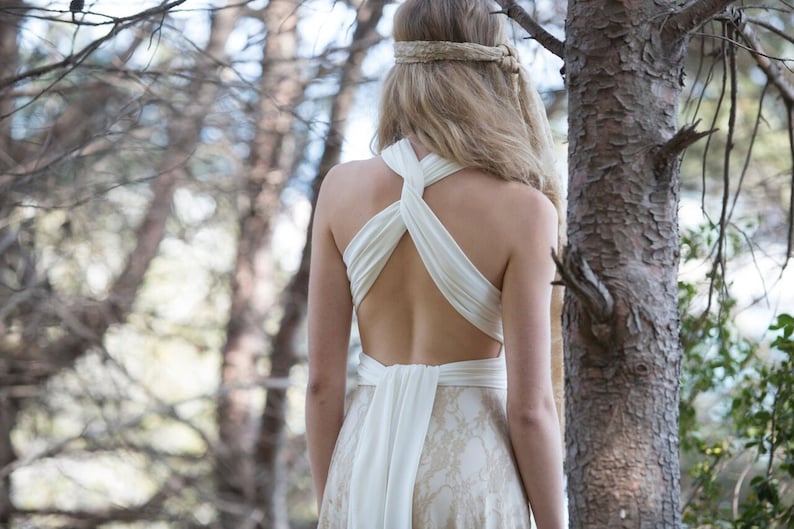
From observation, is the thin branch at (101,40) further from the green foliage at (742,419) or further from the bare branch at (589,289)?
the green foliage at (742,419)

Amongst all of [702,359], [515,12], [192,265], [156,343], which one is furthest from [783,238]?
[192,265]

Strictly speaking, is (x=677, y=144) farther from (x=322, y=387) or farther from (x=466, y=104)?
(x=322, y=387)

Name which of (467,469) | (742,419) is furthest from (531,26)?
(742,419)

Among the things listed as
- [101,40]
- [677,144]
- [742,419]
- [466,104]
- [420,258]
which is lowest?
[742,419]

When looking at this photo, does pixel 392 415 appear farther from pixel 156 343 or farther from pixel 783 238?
pixel 156 343

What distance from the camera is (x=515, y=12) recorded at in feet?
5.72

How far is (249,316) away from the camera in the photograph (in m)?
6.68

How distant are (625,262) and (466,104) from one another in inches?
16.2

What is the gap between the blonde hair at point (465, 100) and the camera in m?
1.66

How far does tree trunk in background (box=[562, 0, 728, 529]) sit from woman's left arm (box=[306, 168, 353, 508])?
455 millimetres

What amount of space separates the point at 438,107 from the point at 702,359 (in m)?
1.39

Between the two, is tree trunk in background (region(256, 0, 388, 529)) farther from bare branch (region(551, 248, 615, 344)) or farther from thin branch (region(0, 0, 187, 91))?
bare branch (region(551, 248, 615, 344))

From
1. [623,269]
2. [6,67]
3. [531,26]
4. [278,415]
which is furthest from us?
[278,415]

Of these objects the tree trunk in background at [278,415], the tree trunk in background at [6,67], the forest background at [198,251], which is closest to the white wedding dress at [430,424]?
the forest background at [198,251]
